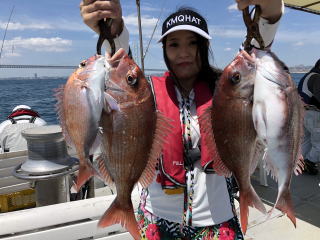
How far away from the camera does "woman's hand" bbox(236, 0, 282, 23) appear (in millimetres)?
1550

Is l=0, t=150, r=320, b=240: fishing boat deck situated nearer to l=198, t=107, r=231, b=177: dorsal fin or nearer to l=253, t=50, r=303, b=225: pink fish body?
l=198, t=107, r=231, b=177: dorsal fin

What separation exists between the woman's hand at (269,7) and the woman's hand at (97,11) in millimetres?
637

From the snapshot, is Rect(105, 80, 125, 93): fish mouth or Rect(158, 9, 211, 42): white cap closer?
Rect(105, 80, 125, 93): fish mouth

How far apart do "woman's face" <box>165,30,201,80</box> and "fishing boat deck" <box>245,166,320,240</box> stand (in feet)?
9.36

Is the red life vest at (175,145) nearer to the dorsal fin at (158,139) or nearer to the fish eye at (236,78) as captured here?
the dorsal fin at (158,139)

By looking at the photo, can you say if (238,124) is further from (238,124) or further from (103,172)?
(103,172)

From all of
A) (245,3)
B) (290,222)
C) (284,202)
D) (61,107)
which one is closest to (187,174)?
(284,202)

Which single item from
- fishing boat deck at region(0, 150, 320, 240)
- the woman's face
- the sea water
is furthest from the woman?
fishing boat deck at region(0, 150, 320, 240)

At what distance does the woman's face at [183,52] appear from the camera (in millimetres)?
2047

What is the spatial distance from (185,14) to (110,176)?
1.13 m

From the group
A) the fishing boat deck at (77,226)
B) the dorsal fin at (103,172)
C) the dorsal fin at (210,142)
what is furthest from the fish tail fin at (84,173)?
the fishing boat deck at (77,226)

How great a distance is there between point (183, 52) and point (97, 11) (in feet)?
2.16

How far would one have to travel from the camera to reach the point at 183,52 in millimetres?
2053

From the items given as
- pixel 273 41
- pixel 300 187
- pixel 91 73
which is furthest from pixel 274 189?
pixel 91 73
